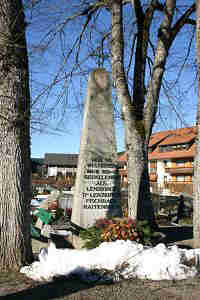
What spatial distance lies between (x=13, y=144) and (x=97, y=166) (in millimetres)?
2857

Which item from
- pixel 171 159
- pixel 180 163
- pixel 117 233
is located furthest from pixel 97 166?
pixel 171 159

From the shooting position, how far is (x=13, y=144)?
560 cm

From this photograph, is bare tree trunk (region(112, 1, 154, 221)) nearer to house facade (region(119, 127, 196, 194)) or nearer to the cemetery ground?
the cemetery ground

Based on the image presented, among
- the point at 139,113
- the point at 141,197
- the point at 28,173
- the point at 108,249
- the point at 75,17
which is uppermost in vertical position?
the point at 75,17

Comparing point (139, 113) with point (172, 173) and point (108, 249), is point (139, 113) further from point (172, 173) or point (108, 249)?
point (172, 173)

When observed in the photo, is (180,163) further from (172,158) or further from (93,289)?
(93,289)

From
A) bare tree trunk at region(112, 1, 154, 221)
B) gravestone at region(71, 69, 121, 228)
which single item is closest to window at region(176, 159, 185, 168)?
bare tree trunk at region(112, 1, 154, 221)

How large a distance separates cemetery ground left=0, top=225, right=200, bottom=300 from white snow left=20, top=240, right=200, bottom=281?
0.42 ft

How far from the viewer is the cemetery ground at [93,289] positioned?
14.6 ft

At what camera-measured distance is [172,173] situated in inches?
2035

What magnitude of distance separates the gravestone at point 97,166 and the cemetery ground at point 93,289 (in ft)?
9.70

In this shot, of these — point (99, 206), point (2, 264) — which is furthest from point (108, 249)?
point (99, 206)

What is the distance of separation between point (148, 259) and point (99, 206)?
9.49 ft

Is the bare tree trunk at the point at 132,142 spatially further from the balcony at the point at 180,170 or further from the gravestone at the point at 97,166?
the balcony at the point at 180,170
